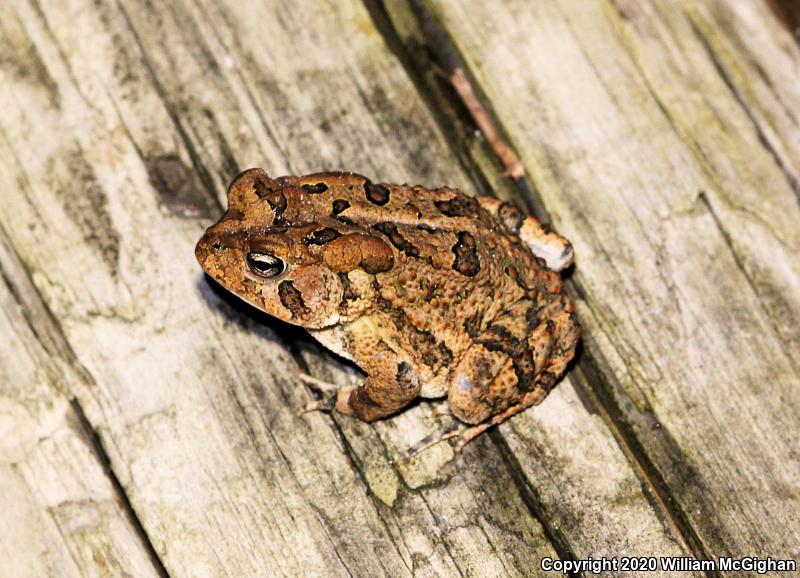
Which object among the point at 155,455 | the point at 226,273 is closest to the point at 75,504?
the point at 155,455

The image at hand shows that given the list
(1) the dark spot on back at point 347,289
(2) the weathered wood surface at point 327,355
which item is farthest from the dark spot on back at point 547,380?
(1) the dark spot on back at point 347,289

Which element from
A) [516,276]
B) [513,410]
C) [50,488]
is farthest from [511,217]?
[50,488]

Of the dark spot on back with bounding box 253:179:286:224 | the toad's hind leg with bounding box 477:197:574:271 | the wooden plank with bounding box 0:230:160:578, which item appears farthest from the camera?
the toad's hind leg with bounding box 477:197:574:271

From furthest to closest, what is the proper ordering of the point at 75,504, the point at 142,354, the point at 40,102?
the point at 40,102 → the point at 142,354 → the point at 75,504

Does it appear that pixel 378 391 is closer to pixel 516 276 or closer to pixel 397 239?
pixel 397 239

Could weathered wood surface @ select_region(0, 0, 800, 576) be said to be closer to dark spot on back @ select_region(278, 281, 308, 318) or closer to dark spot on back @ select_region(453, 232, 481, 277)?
dark spot on back @ select_region(278, 281, 308, 318)

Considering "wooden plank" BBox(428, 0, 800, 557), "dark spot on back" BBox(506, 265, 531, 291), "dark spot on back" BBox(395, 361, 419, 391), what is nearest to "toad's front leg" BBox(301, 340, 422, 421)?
"dark spot on back" BBox(395, 361, 419, 391)

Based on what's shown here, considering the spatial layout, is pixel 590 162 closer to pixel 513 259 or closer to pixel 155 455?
pixel 513 259

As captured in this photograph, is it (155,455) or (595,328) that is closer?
(155,455)
